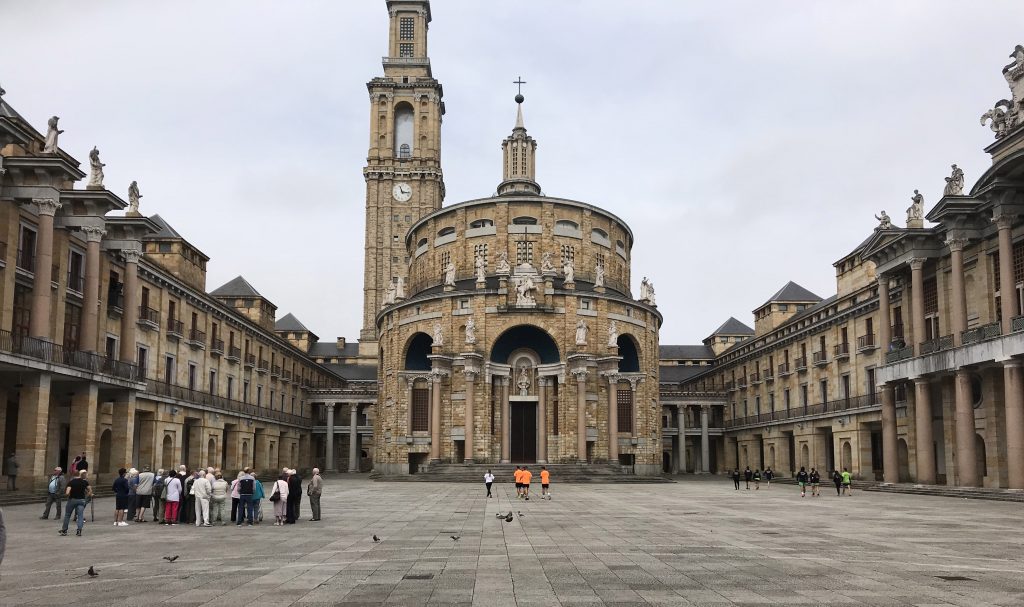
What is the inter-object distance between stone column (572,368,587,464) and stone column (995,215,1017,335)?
2662 cm

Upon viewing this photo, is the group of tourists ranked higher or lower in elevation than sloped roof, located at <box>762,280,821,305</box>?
lower

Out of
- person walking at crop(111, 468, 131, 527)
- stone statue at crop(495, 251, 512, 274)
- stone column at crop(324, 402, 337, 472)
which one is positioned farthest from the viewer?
stone column at crop(324, 402, 337, 472)

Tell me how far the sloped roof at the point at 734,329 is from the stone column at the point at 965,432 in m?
65.4

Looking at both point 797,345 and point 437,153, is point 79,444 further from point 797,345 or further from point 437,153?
point 437,153

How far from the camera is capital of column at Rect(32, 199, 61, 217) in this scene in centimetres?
3100

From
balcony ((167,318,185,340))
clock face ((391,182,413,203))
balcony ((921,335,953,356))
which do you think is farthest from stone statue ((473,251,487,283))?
clock face ((391,182,413,203))

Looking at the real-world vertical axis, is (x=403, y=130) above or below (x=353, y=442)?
above

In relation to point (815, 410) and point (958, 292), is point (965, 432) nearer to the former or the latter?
point (958, 292)

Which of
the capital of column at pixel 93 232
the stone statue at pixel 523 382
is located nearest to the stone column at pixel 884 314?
the stone statue at pixel 523 382

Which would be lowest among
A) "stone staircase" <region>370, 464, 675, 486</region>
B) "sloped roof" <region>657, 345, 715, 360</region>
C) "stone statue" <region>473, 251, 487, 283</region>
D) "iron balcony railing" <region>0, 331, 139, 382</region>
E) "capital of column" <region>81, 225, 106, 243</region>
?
"stone staircase" <region>370, 464, 675, 486</region>

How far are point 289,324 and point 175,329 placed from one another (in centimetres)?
5844

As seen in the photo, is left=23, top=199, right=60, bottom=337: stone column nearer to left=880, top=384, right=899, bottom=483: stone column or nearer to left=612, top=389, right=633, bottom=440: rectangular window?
left=612, top=389, right=633, bottom=440: rectangular window

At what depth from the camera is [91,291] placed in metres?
34.4

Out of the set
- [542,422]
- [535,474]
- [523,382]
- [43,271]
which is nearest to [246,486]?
[43,271]
